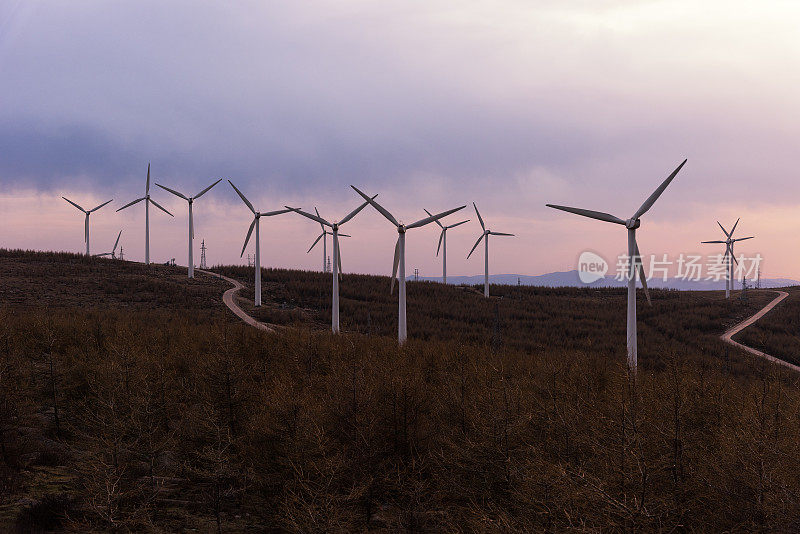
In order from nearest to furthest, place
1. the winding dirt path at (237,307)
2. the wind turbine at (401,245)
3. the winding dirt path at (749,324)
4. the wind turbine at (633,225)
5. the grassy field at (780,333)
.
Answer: the wind turbine at (633,225) < the wind turbine at (401,245) < the winding dirt path at (237,307) < the winding dirt path at (749,324) < the grassy field at (780,333)

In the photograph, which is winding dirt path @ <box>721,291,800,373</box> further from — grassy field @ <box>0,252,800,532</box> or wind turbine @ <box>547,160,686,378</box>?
grassy field @ <box>0,252,800,532</box>

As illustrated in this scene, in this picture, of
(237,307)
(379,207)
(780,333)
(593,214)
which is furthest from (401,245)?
(780,333)

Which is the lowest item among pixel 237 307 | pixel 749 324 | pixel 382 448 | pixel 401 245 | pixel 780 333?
pixel 780 333

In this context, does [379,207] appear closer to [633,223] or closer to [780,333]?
[633,223]

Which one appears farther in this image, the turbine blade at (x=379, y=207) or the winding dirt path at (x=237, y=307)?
the winding dirt path at (x=237, y=307)

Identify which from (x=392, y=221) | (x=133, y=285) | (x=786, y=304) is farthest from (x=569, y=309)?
(x=133, y=285)

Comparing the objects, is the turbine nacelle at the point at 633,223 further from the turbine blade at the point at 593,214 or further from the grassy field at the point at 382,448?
the grassy field at the point at 382,448

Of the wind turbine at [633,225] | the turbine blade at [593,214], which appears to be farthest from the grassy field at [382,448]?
the turbine blade at [593,214]

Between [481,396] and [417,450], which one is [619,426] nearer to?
[481,396]

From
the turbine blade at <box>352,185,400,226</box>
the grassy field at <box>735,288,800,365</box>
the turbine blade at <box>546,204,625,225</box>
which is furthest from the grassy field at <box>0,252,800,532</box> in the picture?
the grassy field at <box>735,288,800,365</box>

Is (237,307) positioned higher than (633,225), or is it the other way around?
(633,225)

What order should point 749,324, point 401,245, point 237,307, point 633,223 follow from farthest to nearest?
point 749,324 → point 237,307 → point 401,245 → point 633,223

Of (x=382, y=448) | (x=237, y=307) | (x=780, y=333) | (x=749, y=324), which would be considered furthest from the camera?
(x=749, y=324)

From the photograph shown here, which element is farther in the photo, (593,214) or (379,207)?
(379,207)
